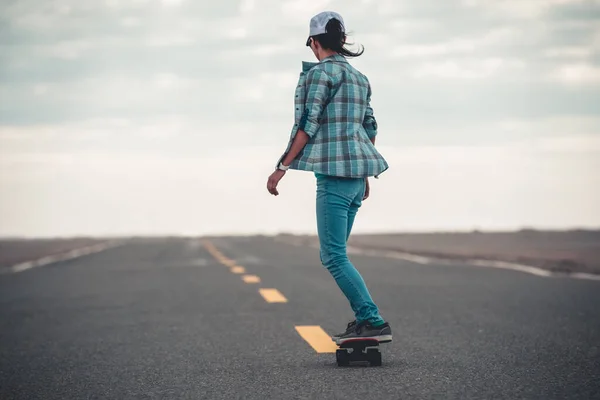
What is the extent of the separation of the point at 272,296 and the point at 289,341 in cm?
393

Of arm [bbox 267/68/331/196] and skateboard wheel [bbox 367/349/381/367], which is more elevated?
arm [bbox 267/68/331/196]

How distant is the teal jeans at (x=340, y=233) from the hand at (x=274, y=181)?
0.98 feet

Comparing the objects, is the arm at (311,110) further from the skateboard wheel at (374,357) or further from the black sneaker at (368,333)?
the skateboard wheel at (374,357)

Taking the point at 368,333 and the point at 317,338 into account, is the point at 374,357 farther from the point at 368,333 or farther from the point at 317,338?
the point at 317,338

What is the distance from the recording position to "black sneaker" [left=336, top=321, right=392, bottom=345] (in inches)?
220

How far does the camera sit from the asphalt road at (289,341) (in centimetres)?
495

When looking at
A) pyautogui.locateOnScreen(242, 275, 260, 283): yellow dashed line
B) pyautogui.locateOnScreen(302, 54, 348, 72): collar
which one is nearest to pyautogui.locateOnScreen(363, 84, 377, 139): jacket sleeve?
pyautogui.locateOnScreen(302, 54, 348, 72): collar

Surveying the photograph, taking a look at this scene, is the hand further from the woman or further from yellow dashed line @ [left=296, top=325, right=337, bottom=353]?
yellow dashed line @ [left=296, top=325, right=337, bottom=353]

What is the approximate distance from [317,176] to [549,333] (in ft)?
8.29

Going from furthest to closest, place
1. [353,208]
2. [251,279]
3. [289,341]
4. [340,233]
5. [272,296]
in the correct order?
[251,279]
[272,296]
[289,341]
[353,208]
[340,233]

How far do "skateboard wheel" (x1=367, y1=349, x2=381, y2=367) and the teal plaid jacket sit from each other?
107cm

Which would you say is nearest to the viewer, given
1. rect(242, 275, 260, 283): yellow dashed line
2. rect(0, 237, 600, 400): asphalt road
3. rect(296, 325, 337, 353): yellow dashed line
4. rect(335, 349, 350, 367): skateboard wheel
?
rect(0, 237, 600, 400): asphalt road

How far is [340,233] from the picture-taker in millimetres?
5691

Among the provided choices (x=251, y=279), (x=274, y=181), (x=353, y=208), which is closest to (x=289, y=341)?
(x=353, y=208)
